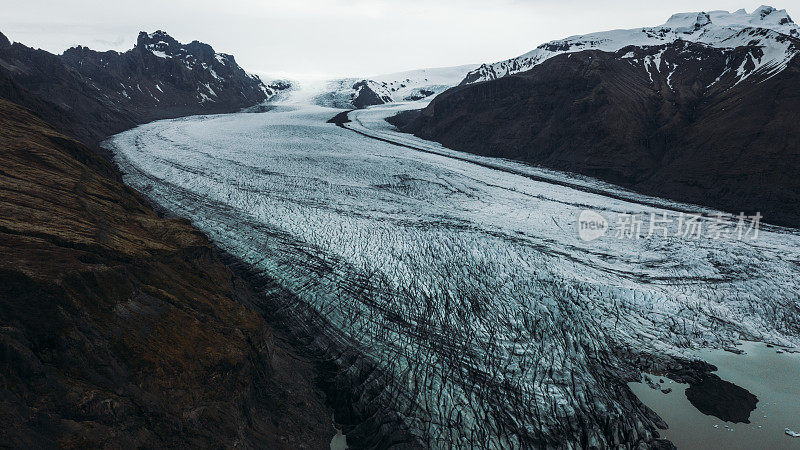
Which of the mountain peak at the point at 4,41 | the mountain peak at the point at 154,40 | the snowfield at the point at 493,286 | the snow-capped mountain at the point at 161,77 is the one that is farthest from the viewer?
the mountain peak at the point at 154,40

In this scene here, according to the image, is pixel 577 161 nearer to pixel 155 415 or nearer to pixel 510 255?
pixel 510 255

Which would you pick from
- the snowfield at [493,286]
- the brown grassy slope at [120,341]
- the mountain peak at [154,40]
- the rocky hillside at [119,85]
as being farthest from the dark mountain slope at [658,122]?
the mountain peak at [154,40]

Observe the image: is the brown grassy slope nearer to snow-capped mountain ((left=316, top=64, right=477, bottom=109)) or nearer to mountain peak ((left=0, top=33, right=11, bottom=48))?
mountain peak ((left=0, top=33, right=11, bottom=48))

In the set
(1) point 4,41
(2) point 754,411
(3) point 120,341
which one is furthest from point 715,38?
(1) point 4,41

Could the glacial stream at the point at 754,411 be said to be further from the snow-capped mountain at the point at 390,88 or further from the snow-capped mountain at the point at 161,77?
the snow-capped mountain at the point at 390,88

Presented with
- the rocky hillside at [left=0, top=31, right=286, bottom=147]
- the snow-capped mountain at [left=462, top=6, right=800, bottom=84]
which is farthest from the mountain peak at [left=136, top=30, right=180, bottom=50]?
the snow-capped mountain at [left=462, top=6, right=800, bottom=84]

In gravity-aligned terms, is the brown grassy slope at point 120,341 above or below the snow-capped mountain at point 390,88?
below

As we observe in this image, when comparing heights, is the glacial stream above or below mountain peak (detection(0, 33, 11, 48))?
below
